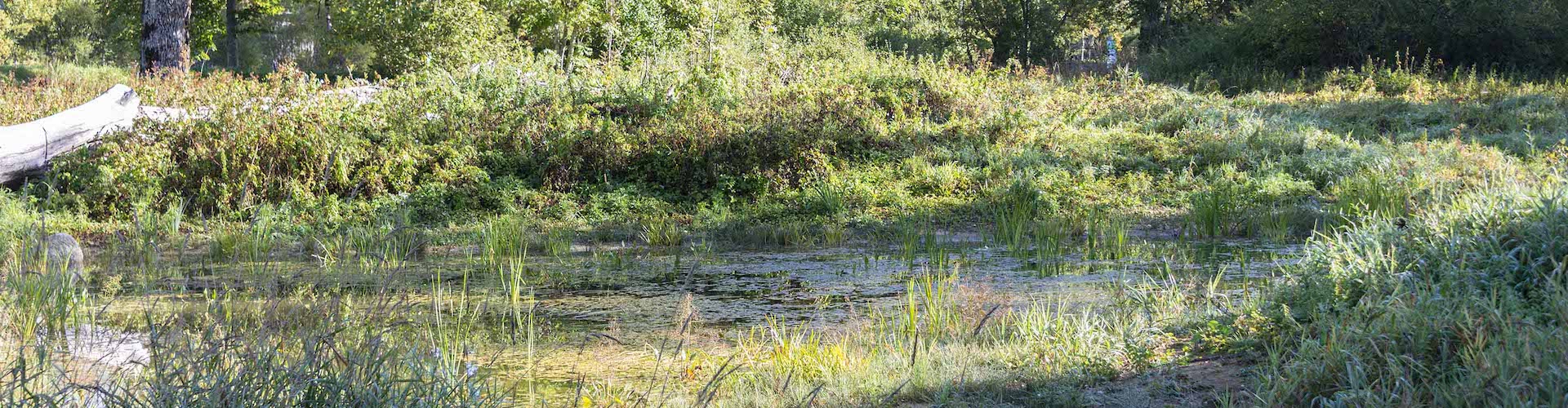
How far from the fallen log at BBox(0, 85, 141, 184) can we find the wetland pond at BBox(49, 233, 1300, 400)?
2587mm

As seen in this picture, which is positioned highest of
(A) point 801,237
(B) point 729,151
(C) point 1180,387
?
(B) point 729,151

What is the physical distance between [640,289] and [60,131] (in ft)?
21.5

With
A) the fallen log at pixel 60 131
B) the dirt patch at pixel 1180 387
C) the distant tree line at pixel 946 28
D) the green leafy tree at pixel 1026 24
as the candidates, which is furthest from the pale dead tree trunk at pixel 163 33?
the green leafy tree at pixel 1026 24

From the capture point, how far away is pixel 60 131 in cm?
1016

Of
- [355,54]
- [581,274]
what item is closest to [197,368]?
[581,274]

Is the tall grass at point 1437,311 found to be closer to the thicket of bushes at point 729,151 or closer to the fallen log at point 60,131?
the thicket of bushes at point 729,151

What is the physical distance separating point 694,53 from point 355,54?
2381cm

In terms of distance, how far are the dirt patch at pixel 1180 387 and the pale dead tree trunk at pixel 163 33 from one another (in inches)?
553

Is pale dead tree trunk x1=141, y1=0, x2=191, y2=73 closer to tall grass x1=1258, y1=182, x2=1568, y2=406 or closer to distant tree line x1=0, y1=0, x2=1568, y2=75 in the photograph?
distant tree line x1=0, y1=0, x2=1568, y2=75

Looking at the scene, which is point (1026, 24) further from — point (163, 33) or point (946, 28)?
point (163, 33)

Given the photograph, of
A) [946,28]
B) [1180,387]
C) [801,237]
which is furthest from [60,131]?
[946,28]

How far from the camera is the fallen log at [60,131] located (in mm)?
9758

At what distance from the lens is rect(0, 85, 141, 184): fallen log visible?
9758mm

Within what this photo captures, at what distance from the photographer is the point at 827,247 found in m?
9.16
